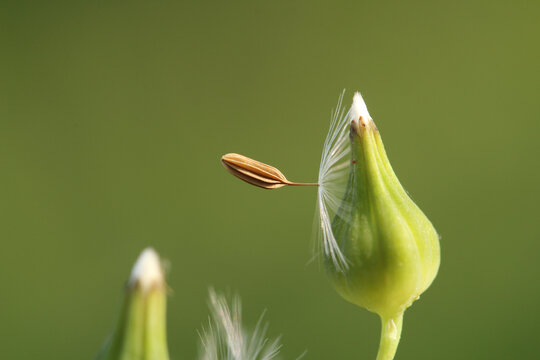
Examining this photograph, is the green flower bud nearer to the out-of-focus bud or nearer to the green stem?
the green stem

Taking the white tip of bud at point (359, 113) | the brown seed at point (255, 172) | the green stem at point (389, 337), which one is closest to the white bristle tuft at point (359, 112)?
the white tip of bud at point (359, 113)

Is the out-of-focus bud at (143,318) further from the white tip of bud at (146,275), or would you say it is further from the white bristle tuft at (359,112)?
the white bristle tuft at (359,112)

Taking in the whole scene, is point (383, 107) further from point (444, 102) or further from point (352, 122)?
point (352, 122)

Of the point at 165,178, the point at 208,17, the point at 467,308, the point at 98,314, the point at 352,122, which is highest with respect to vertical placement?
the point at 208,17

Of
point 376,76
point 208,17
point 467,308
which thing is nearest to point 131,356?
point 467,308

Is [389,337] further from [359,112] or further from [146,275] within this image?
[146,275]

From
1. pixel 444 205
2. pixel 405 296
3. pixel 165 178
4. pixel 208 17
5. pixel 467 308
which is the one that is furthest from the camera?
pixel 208 17
